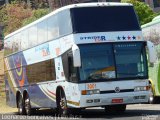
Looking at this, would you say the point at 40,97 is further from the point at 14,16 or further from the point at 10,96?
the point at 14,16

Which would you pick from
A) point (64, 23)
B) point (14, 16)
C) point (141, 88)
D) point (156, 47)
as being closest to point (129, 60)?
point (141, 88)

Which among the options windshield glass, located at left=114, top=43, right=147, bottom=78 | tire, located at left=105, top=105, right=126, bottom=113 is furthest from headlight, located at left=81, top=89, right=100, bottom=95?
tire, located at left=105, top=105, right=126, bottom=113

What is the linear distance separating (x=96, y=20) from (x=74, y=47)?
163cm

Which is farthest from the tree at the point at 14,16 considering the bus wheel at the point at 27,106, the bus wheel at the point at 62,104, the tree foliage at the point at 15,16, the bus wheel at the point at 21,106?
the bus wheel at the point at 62,104

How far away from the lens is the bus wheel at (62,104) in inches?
720

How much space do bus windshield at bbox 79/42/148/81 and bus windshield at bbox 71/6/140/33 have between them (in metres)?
0.68

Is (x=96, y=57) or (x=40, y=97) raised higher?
(x=96, y=57)

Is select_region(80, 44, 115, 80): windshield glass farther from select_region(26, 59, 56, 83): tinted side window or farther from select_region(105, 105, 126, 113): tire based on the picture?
select_region(105, 105, 126, 113): tire

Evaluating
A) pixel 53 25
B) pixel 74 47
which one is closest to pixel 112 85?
pixel 74 47

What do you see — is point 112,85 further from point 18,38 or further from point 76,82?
point 18,38

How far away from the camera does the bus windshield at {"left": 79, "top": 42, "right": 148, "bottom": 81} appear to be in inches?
680

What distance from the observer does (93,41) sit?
17516 mm

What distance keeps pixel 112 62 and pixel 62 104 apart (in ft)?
8.40

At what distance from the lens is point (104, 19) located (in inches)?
712
